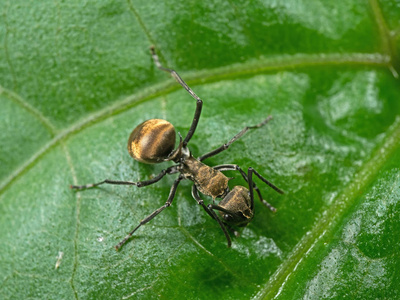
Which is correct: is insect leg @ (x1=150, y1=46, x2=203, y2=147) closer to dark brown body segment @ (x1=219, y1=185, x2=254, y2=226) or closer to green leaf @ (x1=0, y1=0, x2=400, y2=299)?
green leaf @ (x1=0, y1=0, x2=400, y2=299)

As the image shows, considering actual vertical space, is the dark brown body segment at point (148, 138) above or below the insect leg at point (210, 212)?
above

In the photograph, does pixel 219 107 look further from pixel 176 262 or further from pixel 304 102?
pixel 176 262

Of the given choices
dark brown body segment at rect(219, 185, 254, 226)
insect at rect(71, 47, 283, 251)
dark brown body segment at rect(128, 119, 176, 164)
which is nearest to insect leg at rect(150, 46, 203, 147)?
insect at rect(71, 47, 283, 251)

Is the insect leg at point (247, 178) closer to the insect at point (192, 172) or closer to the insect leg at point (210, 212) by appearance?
the insect at point (192, 172)

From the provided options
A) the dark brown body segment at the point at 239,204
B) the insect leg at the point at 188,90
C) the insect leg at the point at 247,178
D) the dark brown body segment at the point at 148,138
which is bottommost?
the dark brown body segment at the point at 239,204

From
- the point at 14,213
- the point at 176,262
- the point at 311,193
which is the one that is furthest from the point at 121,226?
the point at 311,193

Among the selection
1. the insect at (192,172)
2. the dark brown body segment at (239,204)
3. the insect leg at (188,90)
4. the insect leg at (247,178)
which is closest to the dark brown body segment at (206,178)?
the insect at (192,172)

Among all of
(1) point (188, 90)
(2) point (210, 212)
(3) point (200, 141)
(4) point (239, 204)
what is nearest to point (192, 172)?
(3) point (200, 141)
